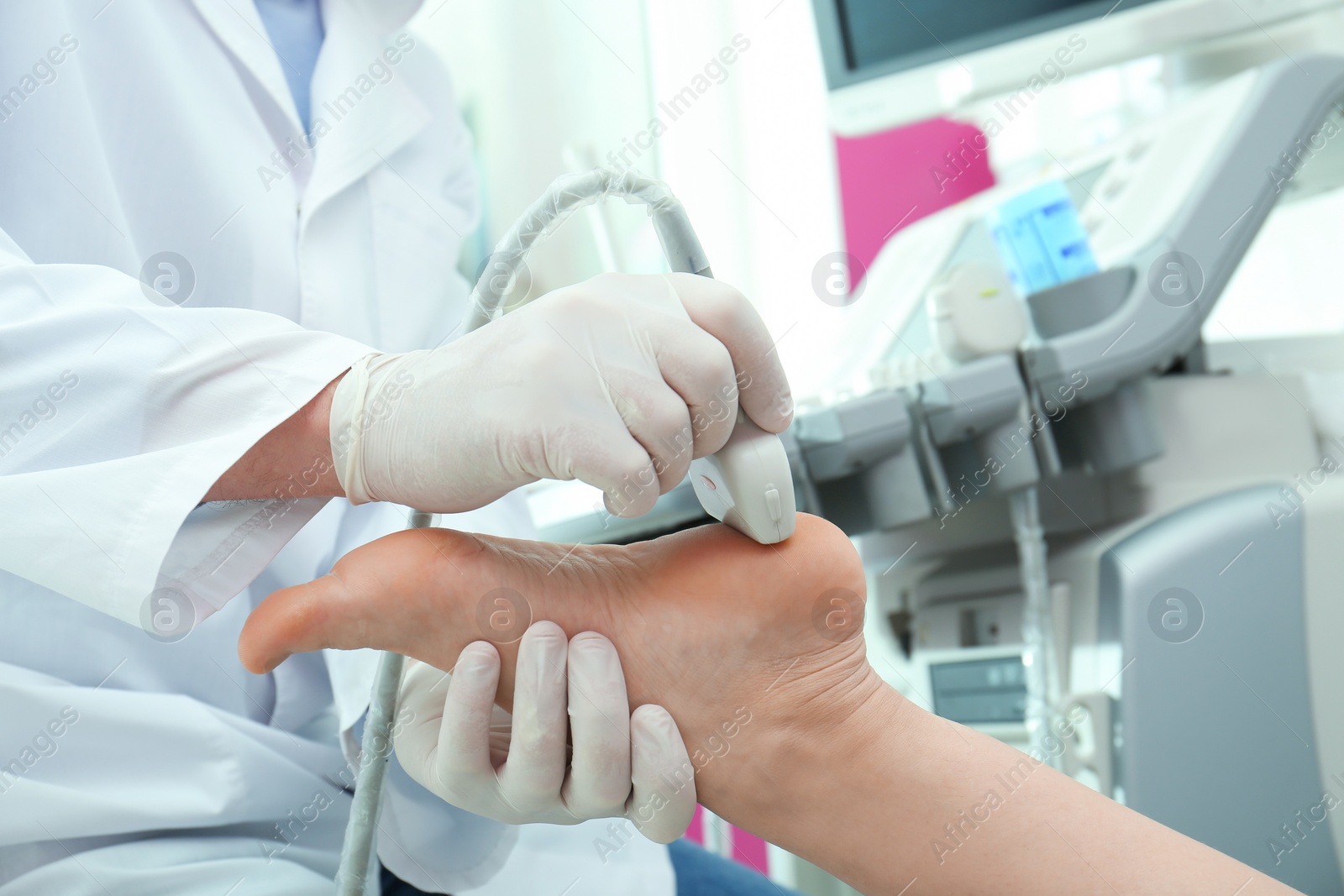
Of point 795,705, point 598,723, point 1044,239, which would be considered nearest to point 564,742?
point 598,723

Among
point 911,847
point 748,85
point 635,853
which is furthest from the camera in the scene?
point 748,85

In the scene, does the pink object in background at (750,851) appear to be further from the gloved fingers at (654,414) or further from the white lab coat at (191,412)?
the gloved fingers at (654,414)

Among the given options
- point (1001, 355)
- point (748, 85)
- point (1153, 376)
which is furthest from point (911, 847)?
point (748, 85)

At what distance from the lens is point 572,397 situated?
19.2 inches

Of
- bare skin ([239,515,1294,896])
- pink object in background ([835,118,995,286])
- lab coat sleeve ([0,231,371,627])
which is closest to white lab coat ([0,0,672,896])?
lab coat sleeve ([0,231,371,627])

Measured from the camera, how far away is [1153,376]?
3.06 ft

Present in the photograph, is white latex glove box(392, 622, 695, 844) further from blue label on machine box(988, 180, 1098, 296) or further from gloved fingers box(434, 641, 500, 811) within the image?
blue label on machine box(988, 180, 1098, 296)

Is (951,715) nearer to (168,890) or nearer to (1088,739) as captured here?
(1088,739)

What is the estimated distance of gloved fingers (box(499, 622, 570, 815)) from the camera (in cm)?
55

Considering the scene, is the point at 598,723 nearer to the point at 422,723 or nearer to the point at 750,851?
the point at 422,723

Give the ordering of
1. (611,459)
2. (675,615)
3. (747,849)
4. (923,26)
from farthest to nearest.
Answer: (747,849), (923,26), (675,615), (611,459)

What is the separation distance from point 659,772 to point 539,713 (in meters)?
A: 0.09

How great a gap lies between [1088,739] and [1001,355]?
1.23 ft

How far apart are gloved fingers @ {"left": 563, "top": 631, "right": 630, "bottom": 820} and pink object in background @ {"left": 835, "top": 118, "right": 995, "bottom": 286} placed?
183 cm
